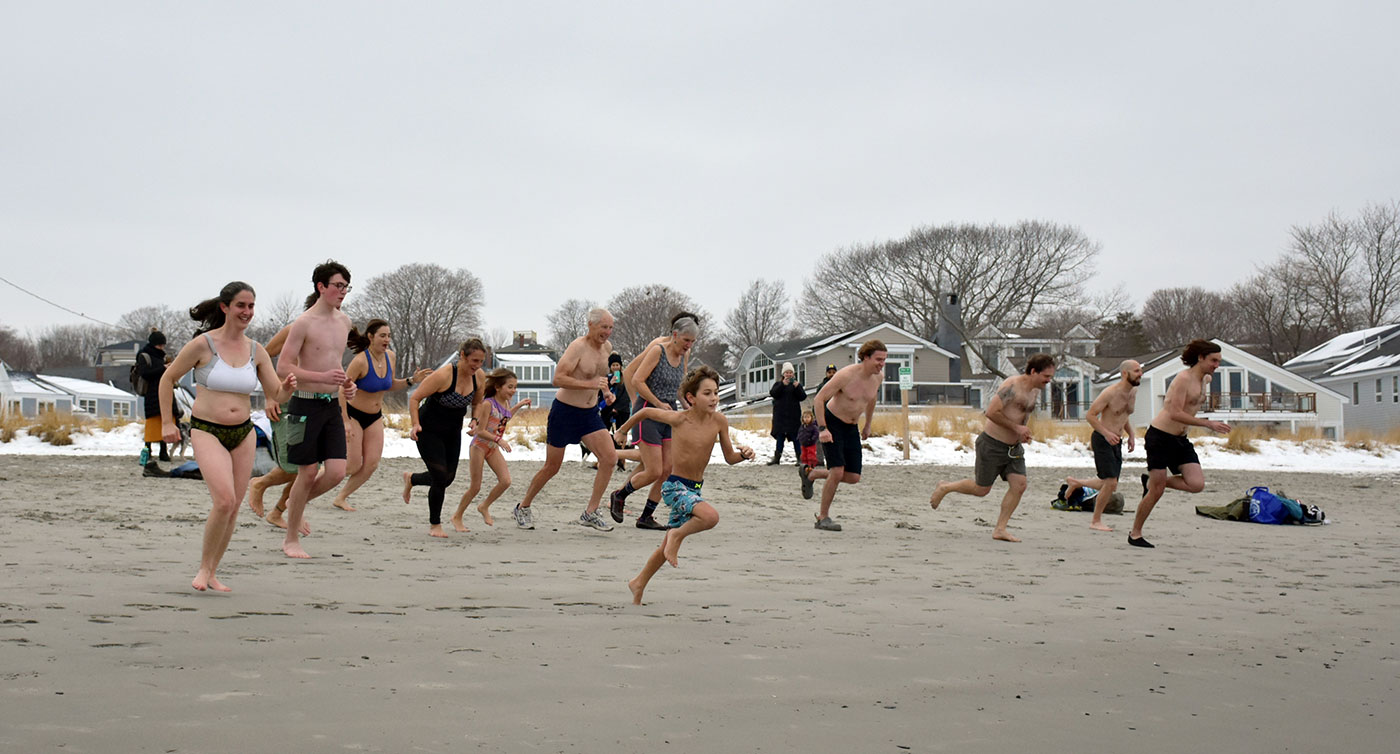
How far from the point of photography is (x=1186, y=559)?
28.1 feet

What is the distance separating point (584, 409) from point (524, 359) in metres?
68.0

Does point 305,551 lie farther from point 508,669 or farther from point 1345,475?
point 1345,475

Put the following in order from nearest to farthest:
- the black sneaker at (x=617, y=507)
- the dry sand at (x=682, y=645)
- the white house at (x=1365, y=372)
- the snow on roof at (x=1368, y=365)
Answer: the dry sand at (x=682, y=645), the black sneaker at (x=617, y=507), the snow on roof at (x=1368, y=365), the white house at (x=1365, y=372)

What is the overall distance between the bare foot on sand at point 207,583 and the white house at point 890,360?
5161 centimetres

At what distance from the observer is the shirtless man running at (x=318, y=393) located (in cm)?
729

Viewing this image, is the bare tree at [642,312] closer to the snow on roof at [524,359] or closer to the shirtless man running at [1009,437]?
the snow on roof at [524,359]

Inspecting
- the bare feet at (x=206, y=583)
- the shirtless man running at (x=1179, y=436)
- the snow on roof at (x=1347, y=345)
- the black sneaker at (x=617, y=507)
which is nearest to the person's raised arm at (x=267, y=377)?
the bare feet at (x=206, y=583)

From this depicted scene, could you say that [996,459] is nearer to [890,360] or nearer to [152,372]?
[152,372]

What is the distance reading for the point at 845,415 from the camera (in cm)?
1031

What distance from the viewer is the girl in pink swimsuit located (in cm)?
962

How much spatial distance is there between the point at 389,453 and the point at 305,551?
14834 mm

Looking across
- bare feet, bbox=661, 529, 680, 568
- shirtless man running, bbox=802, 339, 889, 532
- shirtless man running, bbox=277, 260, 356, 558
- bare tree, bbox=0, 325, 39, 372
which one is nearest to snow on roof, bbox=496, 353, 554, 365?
bare tree, bbox=0, 325, 39, 372

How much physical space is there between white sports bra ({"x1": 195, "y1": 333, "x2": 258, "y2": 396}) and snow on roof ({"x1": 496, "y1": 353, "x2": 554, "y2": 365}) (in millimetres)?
69990

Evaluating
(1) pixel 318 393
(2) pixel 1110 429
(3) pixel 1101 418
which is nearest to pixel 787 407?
(3) pixel 1101 418
